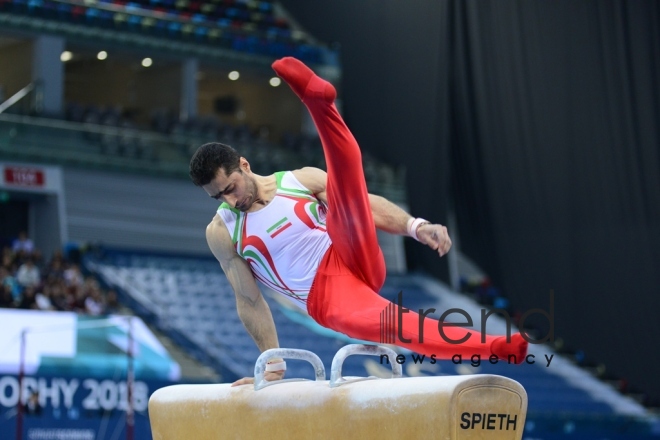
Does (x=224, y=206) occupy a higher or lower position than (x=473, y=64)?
higher

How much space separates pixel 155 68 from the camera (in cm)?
1909

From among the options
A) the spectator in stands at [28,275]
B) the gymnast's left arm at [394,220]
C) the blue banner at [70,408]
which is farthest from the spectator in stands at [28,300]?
the gymnast's left arm at [394,220]

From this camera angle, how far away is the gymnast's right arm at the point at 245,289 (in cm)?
396

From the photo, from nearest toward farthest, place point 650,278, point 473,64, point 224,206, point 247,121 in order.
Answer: point 224,206 < point 650,278 < point 473,64 < point 247,121

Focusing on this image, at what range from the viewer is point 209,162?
3.59m

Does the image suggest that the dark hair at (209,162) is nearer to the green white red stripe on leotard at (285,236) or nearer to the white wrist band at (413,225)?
the green white red stripe on leotard at (285,236)

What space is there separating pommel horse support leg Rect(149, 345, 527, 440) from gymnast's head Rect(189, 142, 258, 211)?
62 cm

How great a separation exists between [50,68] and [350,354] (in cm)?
1401

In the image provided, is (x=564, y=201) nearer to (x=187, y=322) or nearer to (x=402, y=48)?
(x=402, y=48)

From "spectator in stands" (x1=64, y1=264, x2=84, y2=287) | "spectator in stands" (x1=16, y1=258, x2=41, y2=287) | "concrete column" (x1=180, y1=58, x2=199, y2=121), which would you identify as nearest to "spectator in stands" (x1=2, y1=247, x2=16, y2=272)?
"spectator in stands" (x1=16, y1=258, x2=41, y2=287)

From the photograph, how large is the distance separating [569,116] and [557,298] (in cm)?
259

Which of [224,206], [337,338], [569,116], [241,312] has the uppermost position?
[224,206]

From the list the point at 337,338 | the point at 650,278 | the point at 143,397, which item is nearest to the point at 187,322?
the point at 337,338

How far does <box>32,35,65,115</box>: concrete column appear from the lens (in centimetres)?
1605
